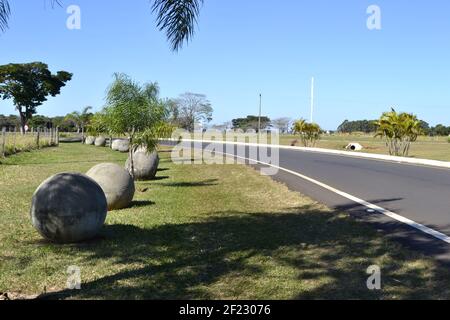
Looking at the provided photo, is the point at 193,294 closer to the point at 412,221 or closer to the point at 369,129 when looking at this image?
the point at 412,221

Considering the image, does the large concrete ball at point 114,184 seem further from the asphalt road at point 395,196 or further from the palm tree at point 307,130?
the palm tree at point 307,130

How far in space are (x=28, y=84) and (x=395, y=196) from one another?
215 ft

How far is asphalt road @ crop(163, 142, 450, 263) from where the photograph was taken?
8094 mm

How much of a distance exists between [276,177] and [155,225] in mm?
9179

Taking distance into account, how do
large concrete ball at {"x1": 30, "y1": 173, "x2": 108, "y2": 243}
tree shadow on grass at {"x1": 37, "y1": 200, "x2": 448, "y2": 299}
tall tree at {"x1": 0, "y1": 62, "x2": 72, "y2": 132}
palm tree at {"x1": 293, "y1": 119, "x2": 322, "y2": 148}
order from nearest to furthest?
tree shadow on grass at {"x1": 37, "y1": 200, "x2": 448, "y2": 299}
large concrete ball at {"x1": 30, "y1": 173, "x2": 108, "y2": 243}
palm tree at {"x1": 293, "y1": 119, "x2": 322, "y2": 148}
tall tree at {"x1": 0, "y1": 62, "x2": 72, "y2": 132}

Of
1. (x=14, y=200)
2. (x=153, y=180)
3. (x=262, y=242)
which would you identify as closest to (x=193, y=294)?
(x=262, y=242)

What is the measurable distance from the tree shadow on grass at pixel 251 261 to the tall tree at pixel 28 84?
215 ft

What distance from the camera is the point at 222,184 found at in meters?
16.0

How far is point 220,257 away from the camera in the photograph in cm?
671

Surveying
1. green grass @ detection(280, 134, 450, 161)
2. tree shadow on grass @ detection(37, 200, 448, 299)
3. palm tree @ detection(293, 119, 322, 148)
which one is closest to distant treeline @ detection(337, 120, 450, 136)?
green grass @ detection(280, 134, 450, 161)

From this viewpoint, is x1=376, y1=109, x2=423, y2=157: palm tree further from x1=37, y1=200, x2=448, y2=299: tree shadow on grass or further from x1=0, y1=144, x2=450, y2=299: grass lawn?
x1=37, y1=200, x2=448, y2=299: tree shadow on grass

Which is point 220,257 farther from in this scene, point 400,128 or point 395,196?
point 400,128

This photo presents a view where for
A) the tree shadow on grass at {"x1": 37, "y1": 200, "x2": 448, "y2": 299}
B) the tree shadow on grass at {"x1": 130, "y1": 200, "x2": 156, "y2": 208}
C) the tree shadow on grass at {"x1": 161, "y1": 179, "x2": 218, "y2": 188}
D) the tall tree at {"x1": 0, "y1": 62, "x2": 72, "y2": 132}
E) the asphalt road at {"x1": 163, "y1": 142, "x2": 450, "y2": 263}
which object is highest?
the tall tree at {"x1": 0, "y1": 62, "x2": 72, "y2": 132}

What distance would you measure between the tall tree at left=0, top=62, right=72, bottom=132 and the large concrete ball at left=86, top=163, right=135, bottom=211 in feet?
203
